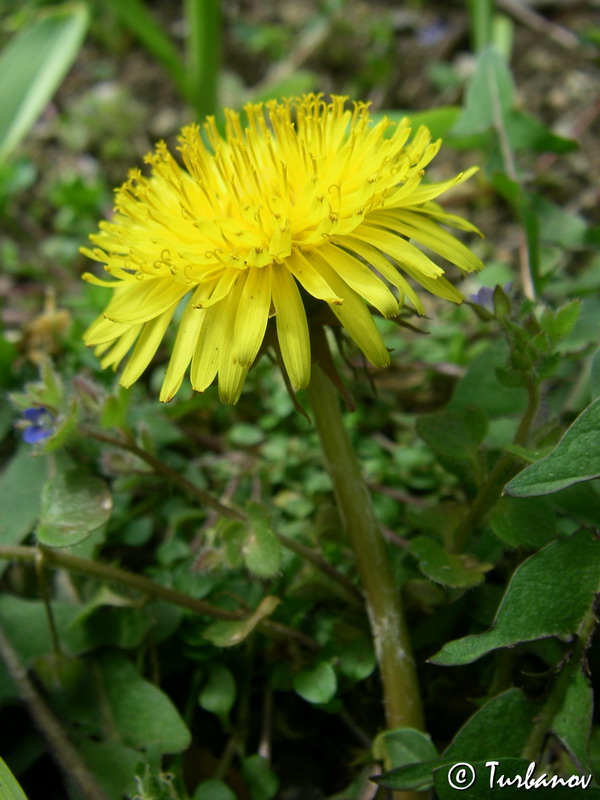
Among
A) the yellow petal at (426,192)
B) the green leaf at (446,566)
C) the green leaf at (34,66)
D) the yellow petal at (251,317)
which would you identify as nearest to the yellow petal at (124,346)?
the yellow petal at (251,317)

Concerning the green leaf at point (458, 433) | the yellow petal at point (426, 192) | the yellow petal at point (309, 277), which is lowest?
the green leaf at point (458, 433)

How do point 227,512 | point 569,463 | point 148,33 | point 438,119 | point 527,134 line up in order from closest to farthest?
point 569,463, point 227,512, point 527,134, point 438,119, point 148,33

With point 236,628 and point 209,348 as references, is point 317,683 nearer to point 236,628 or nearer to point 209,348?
point 236,628

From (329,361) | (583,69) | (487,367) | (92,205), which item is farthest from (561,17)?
(329,361)

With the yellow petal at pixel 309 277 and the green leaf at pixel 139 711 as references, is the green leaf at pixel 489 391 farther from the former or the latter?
the green leaf at pixel 139 711

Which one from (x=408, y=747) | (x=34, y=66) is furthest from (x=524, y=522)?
(x=34, y=66)

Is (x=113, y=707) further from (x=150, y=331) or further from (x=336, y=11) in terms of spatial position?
(x=336, y=11)
